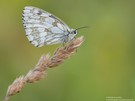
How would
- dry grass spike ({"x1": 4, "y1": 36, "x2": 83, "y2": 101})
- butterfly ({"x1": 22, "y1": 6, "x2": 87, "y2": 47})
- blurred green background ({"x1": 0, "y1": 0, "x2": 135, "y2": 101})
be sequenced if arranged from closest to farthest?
dry grass spike ({"x1": 4, "y1": 36, "x2": 83, "y2": 101}) → butterfly ({"x1": 22, "y1": 6, "x2": 87, "y2": 47}) → blurred green background ({"x1": 0, "y1": 0, "x2": 135, "y2": 101})

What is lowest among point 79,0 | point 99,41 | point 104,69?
point 104,69

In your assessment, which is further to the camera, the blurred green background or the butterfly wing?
the blurred green background

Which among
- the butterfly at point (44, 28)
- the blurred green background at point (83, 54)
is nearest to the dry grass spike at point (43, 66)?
the butterfly at point (44, 28)

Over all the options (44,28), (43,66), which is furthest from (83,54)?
(43,66)

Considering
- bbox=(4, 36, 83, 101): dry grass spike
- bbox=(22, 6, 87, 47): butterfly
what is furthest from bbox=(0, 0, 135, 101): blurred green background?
bbox=(4, 36, 83, 101): dry grass spike

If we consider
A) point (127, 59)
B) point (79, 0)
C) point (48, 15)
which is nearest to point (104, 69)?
point (127, 59)

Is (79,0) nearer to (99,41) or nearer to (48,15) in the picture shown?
(99,41)

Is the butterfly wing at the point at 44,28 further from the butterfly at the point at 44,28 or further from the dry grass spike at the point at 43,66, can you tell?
the dry grass spike at the point at 43,66

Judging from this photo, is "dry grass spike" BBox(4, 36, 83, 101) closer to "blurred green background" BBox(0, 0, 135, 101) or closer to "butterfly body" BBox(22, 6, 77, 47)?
"butterfly body" BBox(22, 6, 77, 47)

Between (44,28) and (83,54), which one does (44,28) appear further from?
(83,54)
